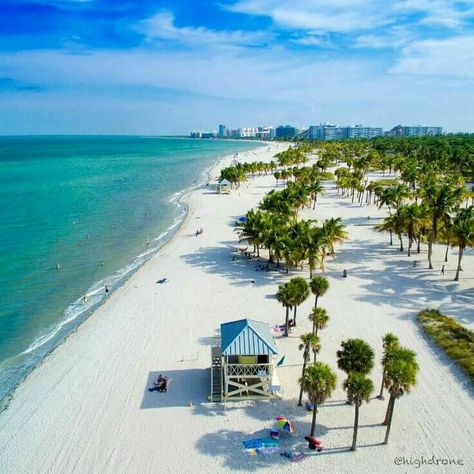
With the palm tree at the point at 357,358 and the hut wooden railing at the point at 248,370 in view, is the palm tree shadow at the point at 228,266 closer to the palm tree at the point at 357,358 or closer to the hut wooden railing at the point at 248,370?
the hut wooden railing at the point at 248,370

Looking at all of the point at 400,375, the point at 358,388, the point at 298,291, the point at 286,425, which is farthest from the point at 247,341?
the point at 400,375

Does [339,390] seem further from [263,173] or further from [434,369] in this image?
[263,173]

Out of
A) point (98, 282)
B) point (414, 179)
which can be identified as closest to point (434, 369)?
point (98, 282)

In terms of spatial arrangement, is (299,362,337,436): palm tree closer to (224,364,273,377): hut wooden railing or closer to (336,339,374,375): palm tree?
(336,339,374,375): palm tree

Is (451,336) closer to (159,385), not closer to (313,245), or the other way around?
(313,245)

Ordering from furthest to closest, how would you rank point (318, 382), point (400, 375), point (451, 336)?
point (451, 336) < point (318, 382) < point (400, 375)

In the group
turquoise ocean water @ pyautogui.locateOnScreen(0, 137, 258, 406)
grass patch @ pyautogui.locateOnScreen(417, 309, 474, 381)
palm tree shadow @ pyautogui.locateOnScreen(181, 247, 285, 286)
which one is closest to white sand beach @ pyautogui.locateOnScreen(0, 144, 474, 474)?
palm tree shadow @ pyautogui.locateOnScreen(181, 247, 285, 286)

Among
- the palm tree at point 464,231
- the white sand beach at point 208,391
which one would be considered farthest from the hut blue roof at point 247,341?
the palm tree at point 464,231
